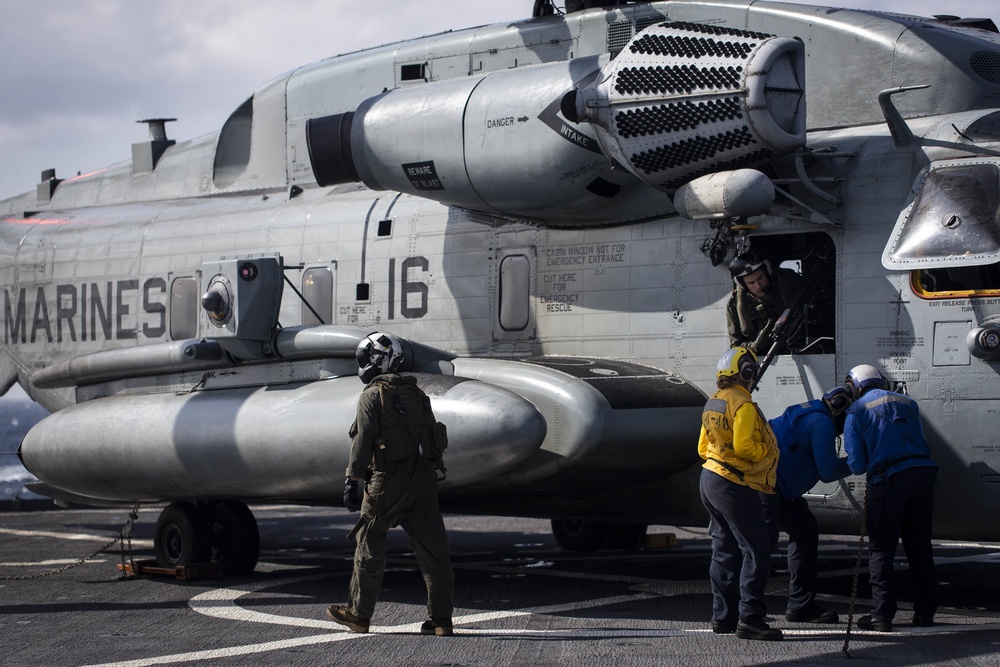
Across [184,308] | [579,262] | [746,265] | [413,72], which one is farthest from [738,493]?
[184,308]

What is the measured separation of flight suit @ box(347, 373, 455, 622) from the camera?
757 cm

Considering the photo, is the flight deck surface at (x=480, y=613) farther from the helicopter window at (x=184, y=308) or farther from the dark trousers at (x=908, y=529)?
the helicopter window at (x=184, y=308)

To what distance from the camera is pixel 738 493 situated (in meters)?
7.33

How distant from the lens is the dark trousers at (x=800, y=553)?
797cm

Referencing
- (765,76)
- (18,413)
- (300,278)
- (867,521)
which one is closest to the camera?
(867,521)

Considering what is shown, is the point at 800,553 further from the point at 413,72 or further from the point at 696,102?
the point at 413,72

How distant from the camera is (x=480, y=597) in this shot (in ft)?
30.5

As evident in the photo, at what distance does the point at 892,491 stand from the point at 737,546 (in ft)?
3.47

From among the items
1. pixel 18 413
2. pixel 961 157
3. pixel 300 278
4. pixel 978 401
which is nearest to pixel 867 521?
pixel 978 401

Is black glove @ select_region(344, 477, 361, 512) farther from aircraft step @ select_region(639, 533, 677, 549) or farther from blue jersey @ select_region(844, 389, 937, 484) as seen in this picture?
aircraft step @ select_region(639, 533, 677, 549)

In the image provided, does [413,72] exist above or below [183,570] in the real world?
above

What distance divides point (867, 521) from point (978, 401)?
1.07 meters

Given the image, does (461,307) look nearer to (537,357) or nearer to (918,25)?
(537,357)

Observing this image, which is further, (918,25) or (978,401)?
(918,25)
